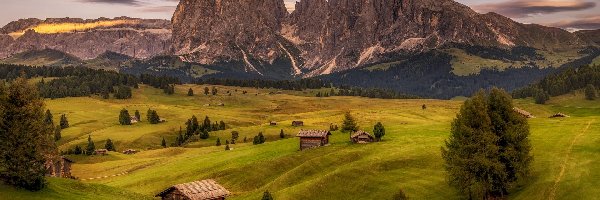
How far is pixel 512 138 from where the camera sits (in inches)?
2724

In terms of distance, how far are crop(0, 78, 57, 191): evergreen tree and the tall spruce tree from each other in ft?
157

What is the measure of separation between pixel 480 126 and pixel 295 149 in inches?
2120

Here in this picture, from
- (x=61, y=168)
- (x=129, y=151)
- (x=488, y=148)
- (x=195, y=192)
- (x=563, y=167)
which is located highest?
(x=488, y=148)

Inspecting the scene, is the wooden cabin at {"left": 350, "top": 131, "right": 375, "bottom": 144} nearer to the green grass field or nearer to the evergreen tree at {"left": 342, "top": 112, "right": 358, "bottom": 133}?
the green grass field

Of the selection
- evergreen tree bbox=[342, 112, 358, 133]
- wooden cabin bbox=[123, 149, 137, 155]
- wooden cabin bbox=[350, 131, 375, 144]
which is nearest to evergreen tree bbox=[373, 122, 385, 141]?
wooden cabin bbox=[350, 131, 375, 144]

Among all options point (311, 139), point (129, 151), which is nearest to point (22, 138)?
point (311, 139)

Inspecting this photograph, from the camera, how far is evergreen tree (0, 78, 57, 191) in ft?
202

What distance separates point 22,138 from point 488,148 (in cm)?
5294

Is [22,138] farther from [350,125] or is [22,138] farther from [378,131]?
[350,125]

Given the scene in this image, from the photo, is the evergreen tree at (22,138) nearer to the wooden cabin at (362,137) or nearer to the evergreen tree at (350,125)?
the wooden cabin at (362,137)

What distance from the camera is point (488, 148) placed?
6825cm

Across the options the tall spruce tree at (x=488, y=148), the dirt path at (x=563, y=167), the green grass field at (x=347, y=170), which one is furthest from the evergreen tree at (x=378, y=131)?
the tall spruce tree at (x=488, y=148)

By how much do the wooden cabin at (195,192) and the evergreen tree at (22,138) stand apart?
17092mm

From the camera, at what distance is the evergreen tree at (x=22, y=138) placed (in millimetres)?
61688
